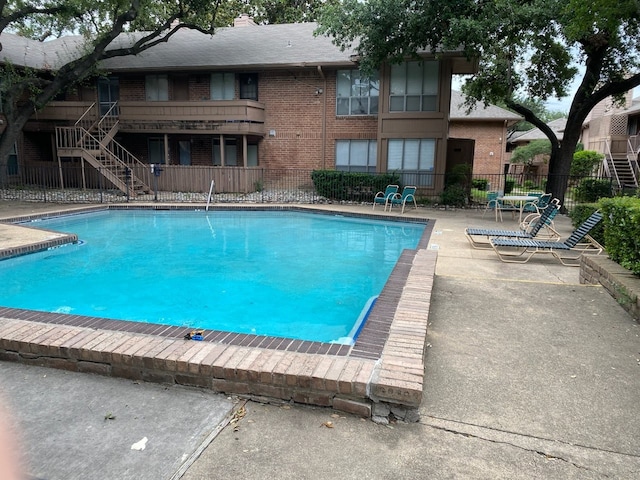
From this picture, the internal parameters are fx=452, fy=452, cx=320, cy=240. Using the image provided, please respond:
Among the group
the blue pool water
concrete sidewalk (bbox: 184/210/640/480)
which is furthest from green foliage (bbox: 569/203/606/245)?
concrete sidewalk (bbox: 184/210/640/480)

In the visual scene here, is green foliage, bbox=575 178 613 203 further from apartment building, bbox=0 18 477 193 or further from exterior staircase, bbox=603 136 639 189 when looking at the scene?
exterior staircase, bbox=603 136 639 189

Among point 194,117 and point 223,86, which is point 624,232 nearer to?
point 194,117

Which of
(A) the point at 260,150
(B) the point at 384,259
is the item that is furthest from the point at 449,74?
(B) the point at 384,259

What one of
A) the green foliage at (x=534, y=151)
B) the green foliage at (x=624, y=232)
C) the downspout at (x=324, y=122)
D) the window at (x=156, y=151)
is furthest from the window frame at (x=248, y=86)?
the green foliage at (x=534, y=151)

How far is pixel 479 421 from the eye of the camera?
273 cm

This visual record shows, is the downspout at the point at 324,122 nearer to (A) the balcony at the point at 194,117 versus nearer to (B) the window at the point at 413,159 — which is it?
(A) the balcony at the point at 194,117

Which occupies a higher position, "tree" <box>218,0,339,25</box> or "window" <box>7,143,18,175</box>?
"tree" <box>218,0,339,25</box>

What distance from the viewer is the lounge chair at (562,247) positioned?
718cm

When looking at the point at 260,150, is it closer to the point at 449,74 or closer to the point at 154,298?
the point at 449,74

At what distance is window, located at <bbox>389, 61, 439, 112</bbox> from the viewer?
16.9 m

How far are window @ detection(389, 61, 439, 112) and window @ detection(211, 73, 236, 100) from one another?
7326 mm

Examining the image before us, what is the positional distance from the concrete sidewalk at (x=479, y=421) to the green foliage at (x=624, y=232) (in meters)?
1.00

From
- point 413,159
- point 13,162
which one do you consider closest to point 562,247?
point 413,159

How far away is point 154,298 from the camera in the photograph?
6613 mm
